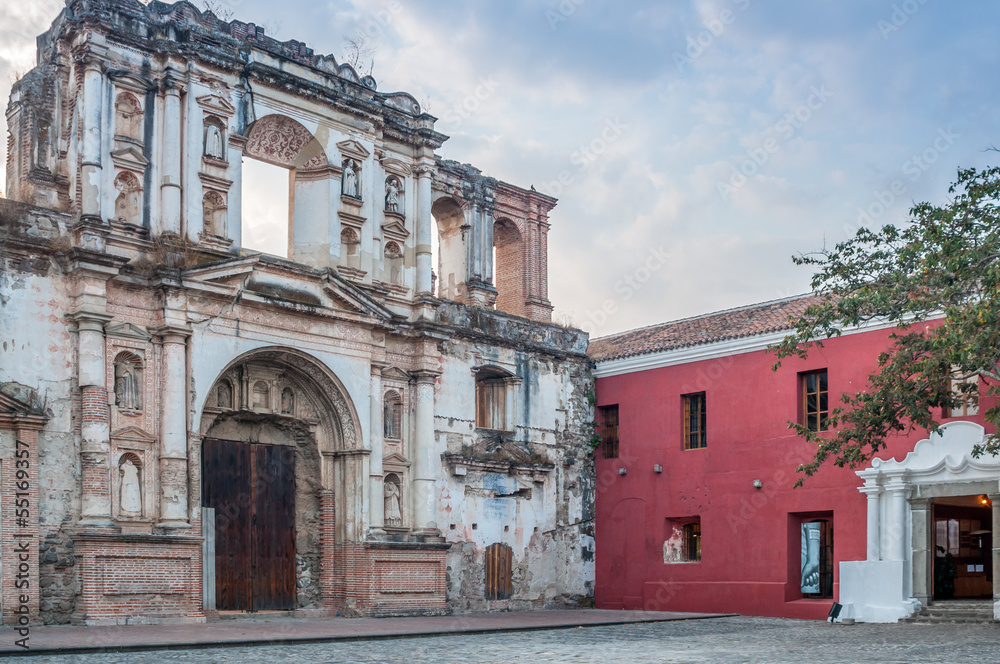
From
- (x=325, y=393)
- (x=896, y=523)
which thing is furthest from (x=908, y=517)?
(x=325, y=393)

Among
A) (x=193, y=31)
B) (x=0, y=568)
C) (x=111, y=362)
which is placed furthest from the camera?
(x=193, y=31)

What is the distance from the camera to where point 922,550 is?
19.9 meters

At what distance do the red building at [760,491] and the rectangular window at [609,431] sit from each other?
4cm

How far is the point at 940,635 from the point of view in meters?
16.4

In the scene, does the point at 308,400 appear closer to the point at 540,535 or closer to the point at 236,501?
the point at 236,501

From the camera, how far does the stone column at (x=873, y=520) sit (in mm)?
20312

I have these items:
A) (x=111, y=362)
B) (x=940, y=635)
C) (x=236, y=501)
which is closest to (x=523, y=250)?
(x=236, y=501)

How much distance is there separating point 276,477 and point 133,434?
3469 millimetres

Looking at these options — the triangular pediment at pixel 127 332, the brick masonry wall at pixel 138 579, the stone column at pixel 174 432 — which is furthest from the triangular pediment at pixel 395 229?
the brick masonry wall at pixel 138 579

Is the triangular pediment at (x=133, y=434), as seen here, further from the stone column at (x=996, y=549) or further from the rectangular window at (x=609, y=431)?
the stone column at (x=996, y=549)

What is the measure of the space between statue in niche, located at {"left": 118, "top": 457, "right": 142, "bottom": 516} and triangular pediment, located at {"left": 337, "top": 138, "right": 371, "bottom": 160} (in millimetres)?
7065

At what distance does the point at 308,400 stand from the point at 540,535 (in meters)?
6.25

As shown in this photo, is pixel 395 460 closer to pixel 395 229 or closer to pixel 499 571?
pixel 499 571

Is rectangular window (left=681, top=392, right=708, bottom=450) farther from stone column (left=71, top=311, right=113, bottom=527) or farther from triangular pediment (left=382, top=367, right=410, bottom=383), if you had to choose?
stone column (left=71, top=311, right=113, bottom=527)
